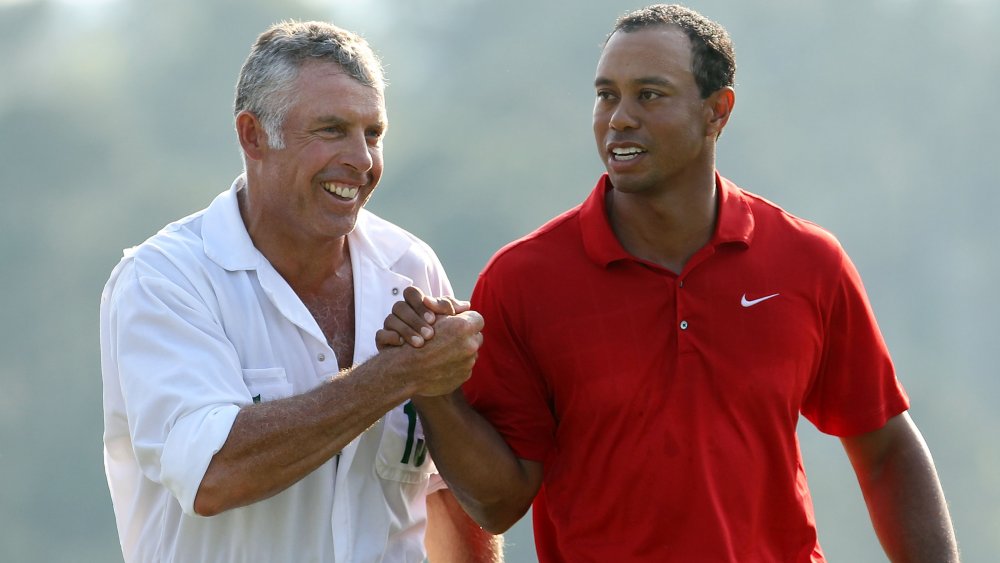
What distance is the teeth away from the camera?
337 cm

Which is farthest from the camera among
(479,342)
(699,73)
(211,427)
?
(699,73)

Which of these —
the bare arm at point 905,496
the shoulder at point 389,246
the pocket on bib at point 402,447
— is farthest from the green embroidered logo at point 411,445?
the bare arm at point 905,496

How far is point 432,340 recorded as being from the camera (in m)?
3.17

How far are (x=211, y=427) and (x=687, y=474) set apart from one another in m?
1.07

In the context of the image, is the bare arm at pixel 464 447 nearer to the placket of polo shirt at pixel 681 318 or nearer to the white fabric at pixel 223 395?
the white fabric at pixel 223 395

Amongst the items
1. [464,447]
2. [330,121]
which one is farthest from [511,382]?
[330,121]

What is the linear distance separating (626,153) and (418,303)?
61 centimetres

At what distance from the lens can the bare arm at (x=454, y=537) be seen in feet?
12.4

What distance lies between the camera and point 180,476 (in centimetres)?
305

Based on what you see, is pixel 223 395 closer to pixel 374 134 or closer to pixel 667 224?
pixel 374 134

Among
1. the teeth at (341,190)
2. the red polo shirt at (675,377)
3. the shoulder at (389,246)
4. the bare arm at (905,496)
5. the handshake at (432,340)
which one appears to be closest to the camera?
the handshake at (432,340)

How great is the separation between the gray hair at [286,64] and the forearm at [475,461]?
2.41 feet

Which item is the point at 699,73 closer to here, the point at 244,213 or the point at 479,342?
the point at 479,342

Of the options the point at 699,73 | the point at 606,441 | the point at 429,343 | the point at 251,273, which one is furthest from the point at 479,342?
the point at 699,73
